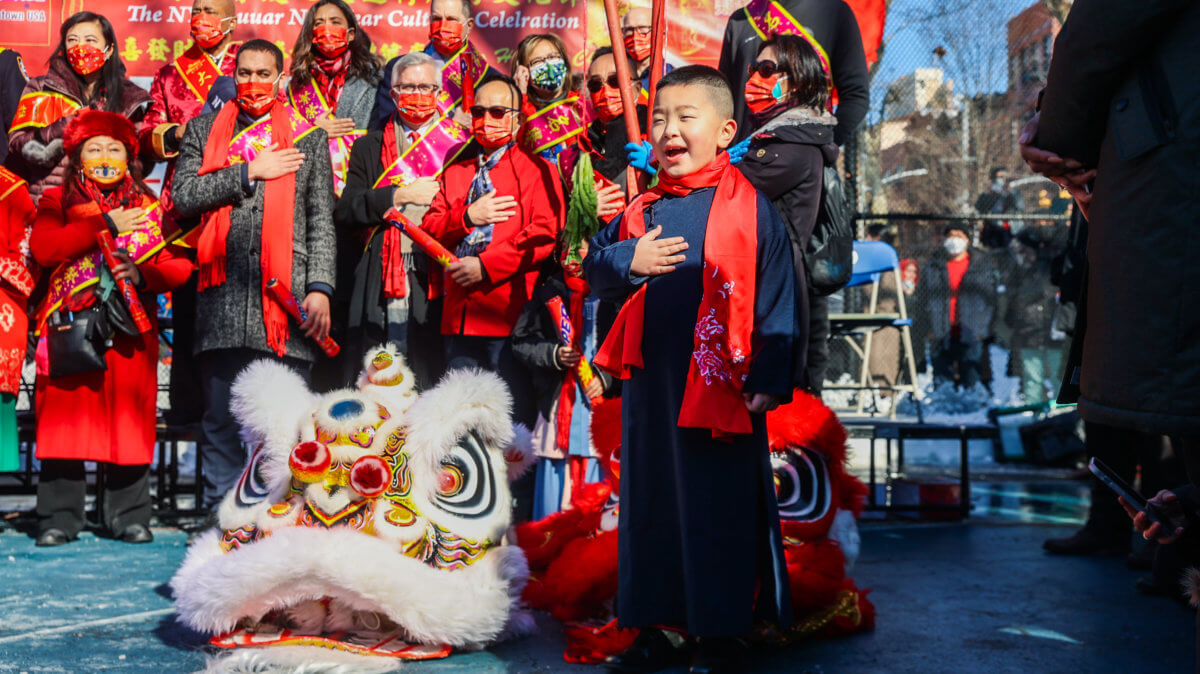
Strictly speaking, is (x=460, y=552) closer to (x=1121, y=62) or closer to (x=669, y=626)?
(x=669, y=626)

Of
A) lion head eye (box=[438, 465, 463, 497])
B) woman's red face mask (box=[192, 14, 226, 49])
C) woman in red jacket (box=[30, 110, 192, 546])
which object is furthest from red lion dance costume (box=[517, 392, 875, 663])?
woman's red face mask (box=[192, 14, 226, 49])

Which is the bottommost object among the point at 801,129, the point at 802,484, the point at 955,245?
the point at 802,484

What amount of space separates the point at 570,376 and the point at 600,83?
1232mm

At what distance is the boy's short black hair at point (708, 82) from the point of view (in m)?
2.81

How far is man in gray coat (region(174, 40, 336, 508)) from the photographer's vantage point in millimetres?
4391

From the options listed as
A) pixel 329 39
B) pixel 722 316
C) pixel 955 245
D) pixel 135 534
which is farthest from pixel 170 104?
pixel 955 245

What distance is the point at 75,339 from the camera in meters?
4.76

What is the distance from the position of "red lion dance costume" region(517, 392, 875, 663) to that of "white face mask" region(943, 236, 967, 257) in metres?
6.53

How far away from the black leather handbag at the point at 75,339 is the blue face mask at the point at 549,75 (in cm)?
220

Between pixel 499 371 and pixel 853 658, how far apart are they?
179 centimetres

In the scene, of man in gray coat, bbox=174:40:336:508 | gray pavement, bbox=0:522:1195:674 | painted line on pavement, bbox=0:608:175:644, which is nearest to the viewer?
gray pavement, bbox=0:522:1195:674

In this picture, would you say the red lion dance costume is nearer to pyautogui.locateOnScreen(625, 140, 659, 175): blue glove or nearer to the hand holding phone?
pyautogui.locateOnScreen(625, 140, 659, 175): blue glove

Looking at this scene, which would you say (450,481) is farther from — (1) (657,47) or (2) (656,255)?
(1) (657,47)

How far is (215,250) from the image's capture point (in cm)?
445
